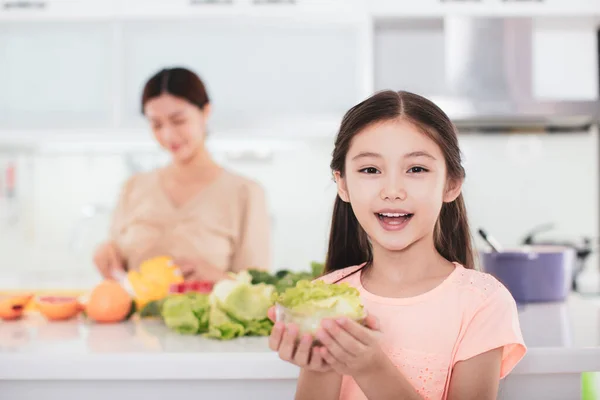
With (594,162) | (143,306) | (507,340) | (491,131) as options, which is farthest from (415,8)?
(507,340)

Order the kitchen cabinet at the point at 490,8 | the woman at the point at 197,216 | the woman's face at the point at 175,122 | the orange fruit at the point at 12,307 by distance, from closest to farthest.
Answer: the orange fruit at the point at 12,307 → the woman's face at the point at 175,122 → the woman at the point at 197,216 → the kitchen cabinet at the point at 490,8

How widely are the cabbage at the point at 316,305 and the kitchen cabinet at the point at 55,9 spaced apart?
2353 mm

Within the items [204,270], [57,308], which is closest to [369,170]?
[57,308]

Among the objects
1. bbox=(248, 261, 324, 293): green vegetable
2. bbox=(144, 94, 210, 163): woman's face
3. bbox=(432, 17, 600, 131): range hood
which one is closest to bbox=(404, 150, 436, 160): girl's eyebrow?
bbox=(248, 261, 324, 293): green vegetable

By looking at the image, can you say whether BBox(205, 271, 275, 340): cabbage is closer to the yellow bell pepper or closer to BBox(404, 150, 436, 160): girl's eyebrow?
the yellow bell pepper

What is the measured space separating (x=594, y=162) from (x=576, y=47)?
0.59 m

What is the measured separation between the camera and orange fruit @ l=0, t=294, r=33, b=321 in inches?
60.4

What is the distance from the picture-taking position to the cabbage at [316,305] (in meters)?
0.89

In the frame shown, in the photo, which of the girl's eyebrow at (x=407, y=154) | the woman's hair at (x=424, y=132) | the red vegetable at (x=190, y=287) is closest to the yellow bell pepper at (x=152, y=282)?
the red vegetable at (x=190, y=287)

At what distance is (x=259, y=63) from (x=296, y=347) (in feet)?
7.33

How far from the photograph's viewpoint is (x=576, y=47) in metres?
2.98

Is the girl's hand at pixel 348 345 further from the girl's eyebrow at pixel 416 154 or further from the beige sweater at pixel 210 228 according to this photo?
the beige sweater at pixel 210 228

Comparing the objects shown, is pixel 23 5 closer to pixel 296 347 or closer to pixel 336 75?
pixel 336 75

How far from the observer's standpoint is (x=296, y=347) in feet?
2.95
